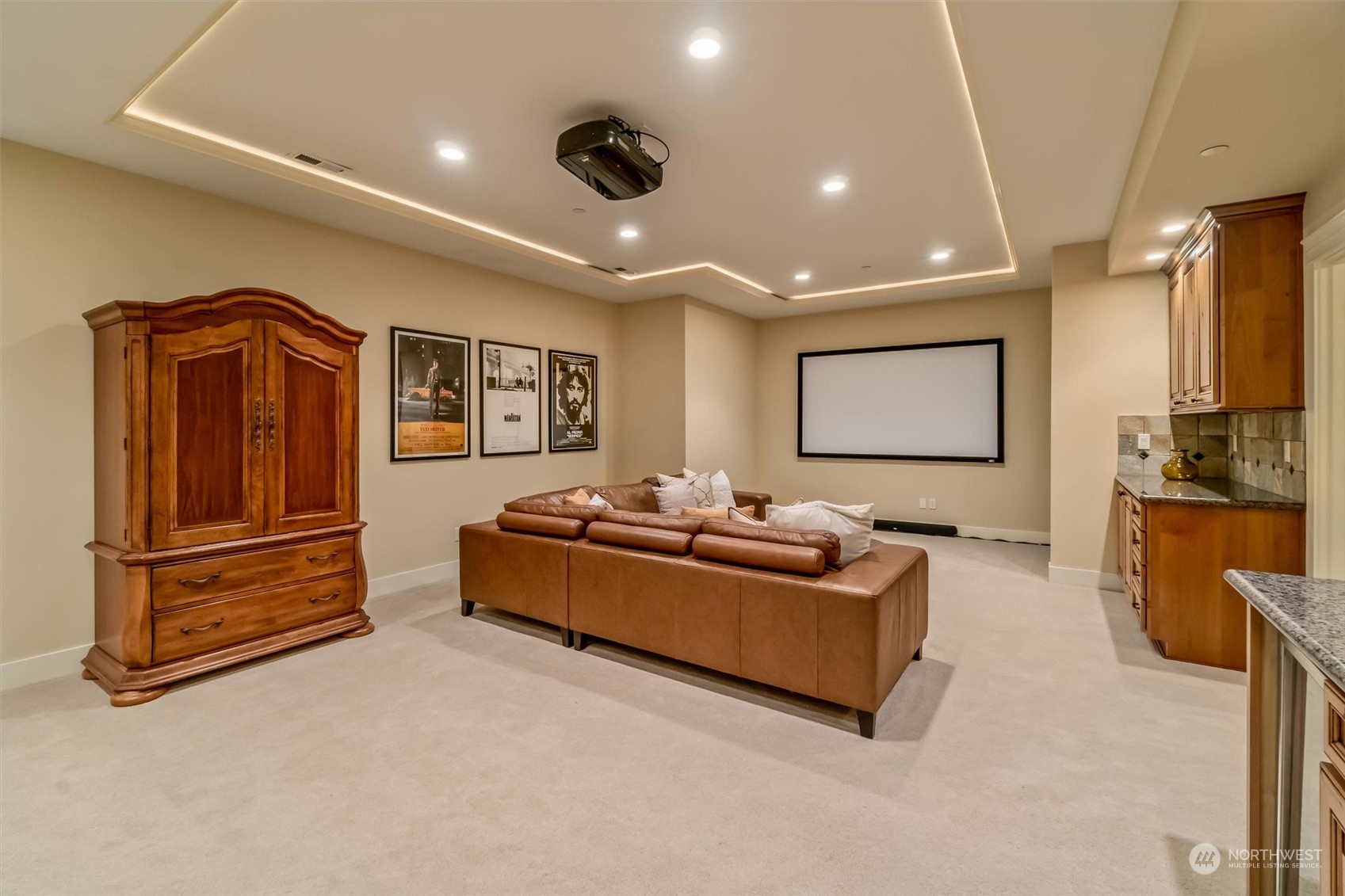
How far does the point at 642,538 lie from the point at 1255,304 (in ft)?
11.3

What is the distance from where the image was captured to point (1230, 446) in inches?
157

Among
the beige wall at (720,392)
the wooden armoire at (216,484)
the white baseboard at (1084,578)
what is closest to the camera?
the wooden armoire at (216,484)

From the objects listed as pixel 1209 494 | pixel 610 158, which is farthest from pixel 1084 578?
pixel 610 158

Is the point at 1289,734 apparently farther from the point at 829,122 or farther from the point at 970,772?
the point at 829,122

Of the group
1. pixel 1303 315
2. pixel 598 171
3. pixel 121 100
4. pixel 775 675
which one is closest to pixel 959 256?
pixel 1303 315

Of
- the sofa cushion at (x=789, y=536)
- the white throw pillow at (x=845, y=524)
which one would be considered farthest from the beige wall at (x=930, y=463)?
the sofa cushion at (x=789, y=536)

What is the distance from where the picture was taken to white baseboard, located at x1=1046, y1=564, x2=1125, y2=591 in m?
4.41

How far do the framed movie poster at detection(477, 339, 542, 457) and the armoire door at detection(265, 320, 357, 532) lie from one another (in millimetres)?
1653

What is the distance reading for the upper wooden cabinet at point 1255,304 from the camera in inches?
116

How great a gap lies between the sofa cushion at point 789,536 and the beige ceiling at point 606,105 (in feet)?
6.51

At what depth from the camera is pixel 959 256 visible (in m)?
5.13

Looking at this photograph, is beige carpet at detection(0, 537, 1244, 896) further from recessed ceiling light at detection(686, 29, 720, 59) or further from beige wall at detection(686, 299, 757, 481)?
beige wall at detection(686, 299, 757, 481)

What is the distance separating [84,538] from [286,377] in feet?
4.31

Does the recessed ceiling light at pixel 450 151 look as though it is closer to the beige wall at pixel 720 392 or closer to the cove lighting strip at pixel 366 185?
the cove lighting strip at pixel 366 185
